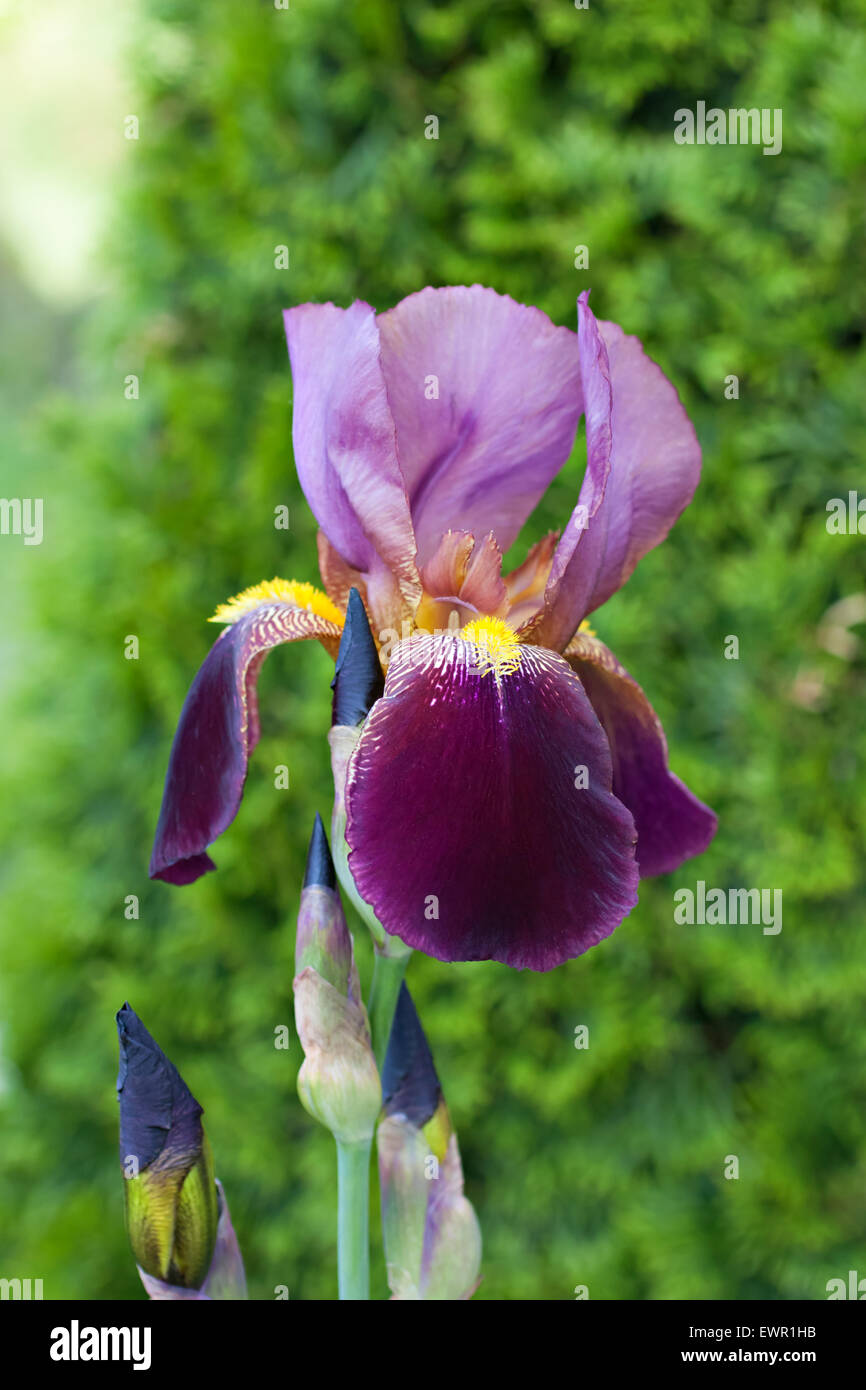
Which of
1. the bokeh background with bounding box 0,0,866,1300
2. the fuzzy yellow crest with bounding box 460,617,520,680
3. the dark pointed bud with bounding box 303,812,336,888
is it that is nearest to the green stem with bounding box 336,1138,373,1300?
the dark pointed bud with bounding box 303,812,336,888

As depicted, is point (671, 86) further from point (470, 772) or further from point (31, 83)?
point (31, 83)

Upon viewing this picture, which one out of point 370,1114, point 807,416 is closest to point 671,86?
point 807,416

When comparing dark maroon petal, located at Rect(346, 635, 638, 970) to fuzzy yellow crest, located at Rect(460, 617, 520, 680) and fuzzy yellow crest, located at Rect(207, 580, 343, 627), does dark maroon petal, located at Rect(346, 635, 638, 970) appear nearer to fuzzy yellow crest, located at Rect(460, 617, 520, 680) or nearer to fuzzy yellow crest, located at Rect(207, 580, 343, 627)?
fuzzy yellow crest, located at Rect(460, 617, 520, 680)
